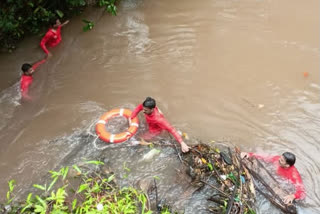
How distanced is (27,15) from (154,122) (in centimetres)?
429

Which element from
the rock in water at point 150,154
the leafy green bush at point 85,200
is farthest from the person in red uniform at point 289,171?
the leafy green bush at point 85,200

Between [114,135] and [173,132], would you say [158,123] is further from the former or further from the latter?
[114,135]

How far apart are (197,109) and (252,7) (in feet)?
14.6

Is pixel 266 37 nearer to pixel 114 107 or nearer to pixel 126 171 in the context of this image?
pixel 114 107

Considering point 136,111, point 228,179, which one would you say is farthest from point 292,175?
point 136,111

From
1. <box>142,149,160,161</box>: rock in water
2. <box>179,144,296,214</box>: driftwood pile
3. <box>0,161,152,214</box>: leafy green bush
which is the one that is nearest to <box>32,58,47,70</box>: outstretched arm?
<box>142,149,160,161</box>: rock in water

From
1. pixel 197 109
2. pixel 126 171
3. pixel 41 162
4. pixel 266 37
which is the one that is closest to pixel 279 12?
pixel 266 37

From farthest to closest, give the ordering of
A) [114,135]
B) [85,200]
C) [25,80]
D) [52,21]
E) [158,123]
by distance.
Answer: [52,21], [25,80], [114,135], [158,123], [85,200]

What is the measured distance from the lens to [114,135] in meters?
5.34

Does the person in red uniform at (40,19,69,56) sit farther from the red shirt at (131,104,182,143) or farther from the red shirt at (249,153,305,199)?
the red shirt at (249,153,305,199)

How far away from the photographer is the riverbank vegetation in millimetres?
6516

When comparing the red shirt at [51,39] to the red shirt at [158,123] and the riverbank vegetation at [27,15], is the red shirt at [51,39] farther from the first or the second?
the red shirt at [158,123]

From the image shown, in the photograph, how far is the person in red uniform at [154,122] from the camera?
16.0ft

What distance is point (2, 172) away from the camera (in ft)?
16.6
